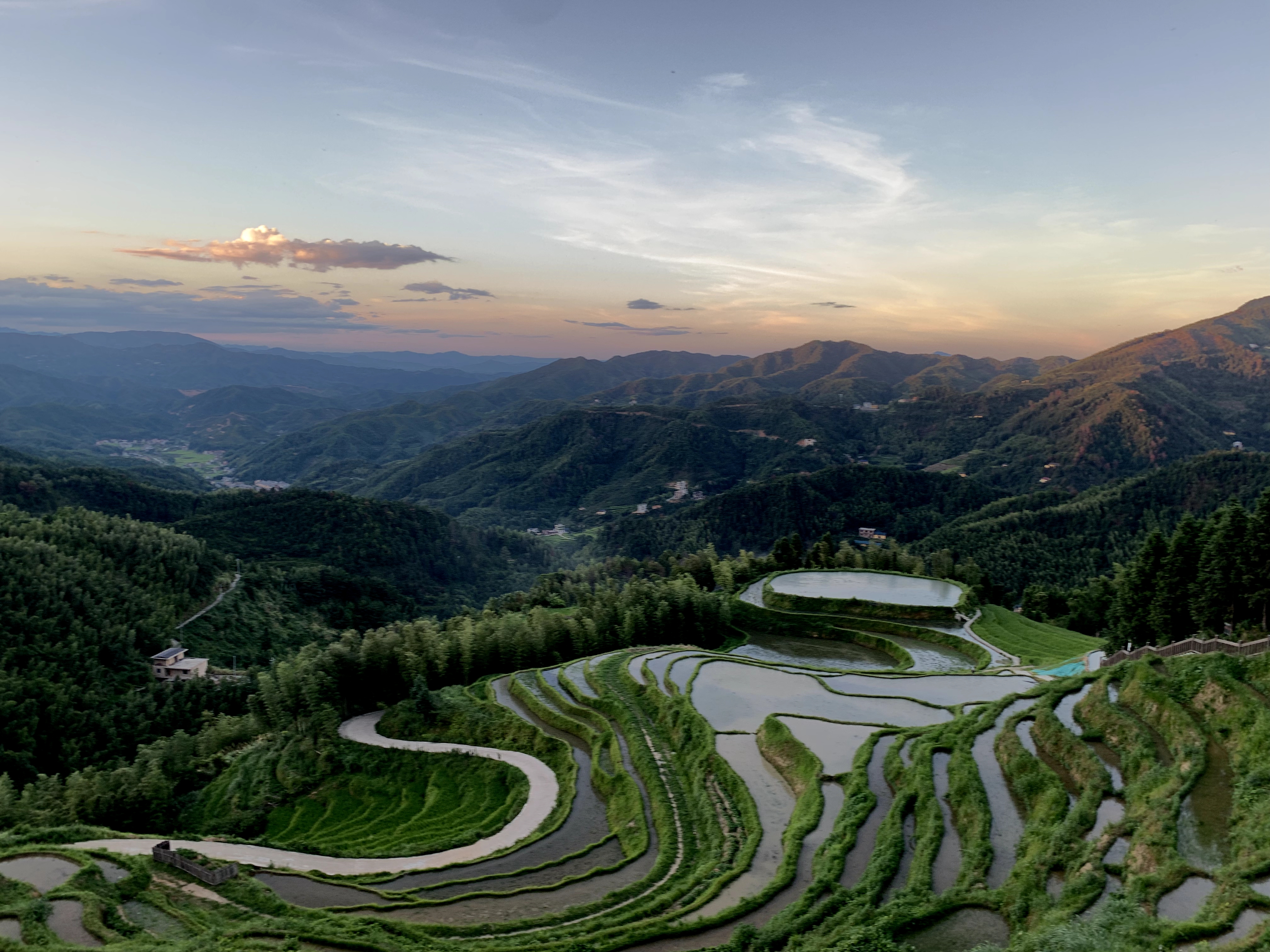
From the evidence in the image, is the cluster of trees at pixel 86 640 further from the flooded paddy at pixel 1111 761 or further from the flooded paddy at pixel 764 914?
the flooded paddy at pixel 1111 761

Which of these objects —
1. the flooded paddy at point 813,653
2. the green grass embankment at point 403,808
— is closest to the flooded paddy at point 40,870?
the green grass embankment at point 403,808

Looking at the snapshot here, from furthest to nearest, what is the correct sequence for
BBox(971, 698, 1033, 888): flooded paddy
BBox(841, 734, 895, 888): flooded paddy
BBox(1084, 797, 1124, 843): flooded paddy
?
BBox(841, 734, 895, 888): flooded paddy → BBox(971, 698, 1033, 888): flooded paddy → BBox(1084, 797, 1124, 843): flooded paddy

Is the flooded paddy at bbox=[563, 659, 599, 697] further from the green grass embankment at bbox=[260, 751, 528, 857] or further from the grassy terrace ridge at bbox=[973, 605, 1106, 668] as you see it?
the grassy terrace ridge at bbox=[973, 605, 1106, 668]

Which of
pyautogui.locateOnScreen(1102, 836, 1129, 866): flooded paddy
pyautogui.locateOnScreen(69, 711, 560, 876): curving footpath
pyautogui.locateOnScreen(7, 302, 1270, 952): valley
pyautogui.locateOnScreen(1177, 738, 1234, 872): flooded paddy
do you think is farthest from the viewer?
pyautogui.locateOnScreen(69, 711, 560, 876): curving footpath

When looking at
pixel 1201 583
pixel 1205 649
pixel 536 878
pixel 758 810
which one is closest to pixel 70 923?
pixel 536 878

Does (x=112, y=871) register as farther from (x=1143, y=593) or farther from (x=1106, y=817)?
(x=1143, y=593)

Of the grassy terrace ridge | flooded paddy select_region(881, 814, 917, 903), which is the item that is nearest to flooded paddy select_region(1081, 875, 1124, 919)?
flooded paddy select_region(881, 814, 917, 903)
